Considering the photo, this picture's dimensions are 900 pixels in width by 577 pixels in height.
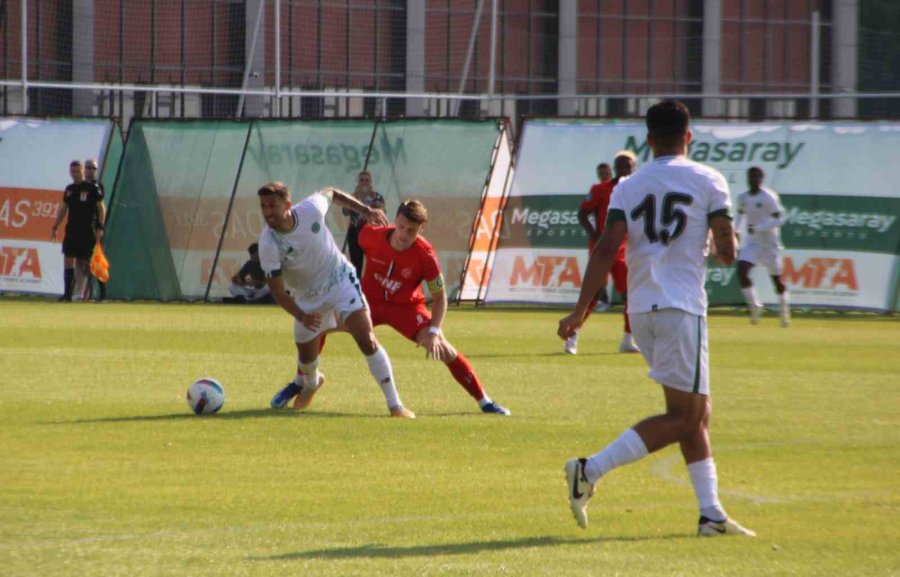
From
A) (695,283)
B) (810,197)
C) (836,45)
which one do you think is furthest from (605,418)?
(836,45)

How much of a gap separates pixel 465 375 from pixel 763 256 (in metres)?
11.2

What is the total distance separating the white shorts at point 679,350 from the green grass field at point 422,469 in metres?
0.72

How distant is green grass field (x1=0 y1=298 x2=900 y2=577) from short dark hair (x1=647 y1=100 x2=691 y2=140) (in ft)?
6.12

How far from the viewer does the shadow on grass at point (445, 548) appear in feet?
23.1

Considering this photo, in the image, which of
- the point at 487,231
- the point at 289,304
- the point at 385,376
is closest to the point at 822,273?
the point at 487,231

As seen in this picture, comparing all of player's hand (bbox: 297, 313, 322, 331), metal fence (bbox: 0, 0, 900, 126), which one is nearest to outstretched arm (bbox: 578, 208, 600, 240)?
player's hand (bbox: 297, 313, 322, 331)

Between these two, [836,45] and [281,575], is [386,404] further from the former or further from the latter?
[836,45]

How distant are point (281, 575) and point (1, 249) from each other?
2317cm

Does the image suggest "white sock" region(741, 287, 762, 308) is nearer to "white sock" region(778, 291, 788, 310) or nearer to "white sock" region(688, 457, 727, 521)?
"white sock" region(778, 291, 788, 310)

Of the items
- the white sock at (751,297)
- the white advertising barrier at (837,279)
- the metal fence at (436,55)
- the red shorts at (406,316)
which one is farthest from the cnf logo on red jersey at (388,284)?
the metal fence at (436,55)

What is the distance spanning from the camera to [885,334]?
21141 millimetres

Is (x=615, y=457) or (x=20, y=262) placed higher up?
(x=615, y=457)

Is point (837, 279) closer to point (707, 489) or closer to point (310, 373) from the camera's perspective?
point (310, 373)

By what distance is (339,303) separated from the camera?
12383mm
